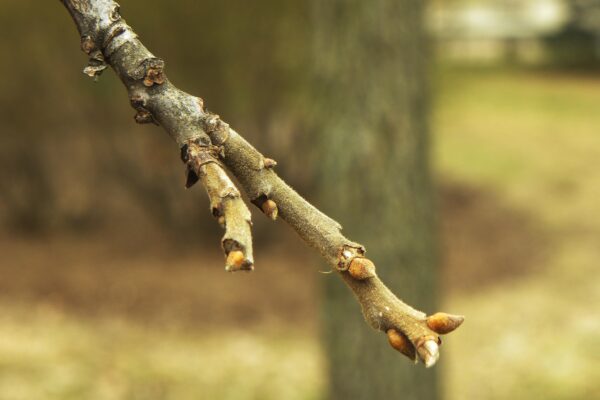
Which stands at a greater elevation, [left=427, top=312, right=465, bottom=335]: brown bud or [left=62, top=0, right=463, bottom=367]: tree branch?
[left=62, top=0, right=463, bottom=367]: tree branch

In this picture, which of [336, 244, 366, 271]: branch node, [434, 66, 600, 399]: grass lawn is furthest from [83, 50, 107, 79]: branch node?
[434, 66, 600, 399]: grass lawn

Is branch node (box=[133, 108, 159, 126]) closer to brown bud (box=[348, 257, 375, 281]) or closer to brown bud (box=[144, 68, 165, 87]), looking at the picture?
brown bud (box=[144, 68, 165, 87])

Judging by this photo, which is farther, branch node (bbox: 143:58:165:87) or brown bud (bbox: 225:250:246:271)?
branch node (bbox: 143:58:165:87)

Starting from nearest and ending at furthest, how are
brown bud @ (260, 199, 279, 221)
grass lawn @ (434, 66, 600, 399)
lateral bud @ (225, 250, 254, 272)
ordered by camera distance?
lateral bud @ (225, 250, 254, 272), brown bud @ (260, 199, 279, 221), grass lawn @ (434, 66, 600, 399)

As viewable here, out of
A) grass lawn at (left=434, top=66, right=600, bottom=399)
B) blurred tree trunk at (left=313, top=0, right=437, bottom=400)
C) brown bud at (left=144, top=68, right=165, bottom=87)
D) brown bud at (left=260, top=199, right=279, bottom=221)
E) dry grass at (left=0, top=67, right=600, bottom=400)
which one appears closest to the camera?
brown bud at (left=260, top=199, right=279, bottom=221)

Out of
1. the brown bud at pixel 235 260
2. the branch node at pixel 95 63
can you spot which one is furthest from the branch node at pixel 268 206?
the branch node at pixel 95 63

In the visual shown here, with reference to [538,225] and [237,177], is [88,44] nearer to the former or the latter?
[237,177]

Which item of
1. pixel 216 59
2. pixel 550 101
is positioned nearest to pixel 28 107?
pixel 216 59

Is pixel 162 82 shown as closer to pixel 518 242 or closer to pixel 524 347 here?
pixel 524 347
